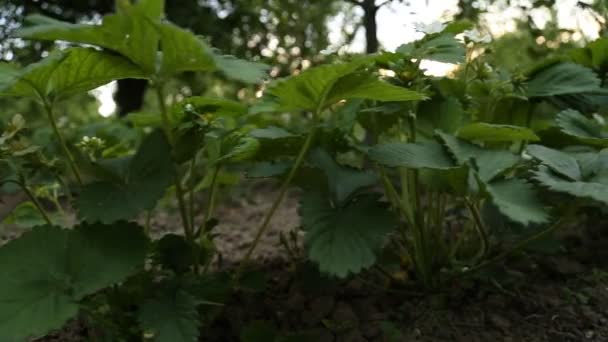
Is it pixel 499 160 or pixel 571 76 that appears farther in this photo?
pixel 571 76

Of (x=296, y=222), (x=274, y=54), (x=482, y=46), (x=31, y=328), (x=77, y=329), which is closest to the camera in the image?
(x=31, y=328)

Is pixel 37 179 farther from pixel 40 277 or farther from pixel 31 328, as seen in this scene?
pixel 31 328

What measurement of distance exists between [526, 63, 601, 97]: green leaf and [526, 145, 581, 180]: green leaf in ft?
0.72

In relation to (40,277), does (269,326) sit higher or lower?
lower

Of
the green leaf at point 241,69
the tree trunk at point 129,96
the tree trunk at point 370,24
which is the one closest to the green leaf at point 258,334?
the green leaf at point 241,69

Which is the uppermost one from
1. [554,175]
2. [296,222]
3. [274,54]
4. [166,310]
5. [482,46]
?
[482,46]

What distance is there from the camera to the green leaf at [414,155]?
108 centimetres

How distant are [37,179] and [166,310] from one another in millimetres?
770

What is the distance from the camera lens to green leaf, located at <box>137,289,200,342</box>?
0.97 meters

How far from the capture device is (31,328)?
86 cm

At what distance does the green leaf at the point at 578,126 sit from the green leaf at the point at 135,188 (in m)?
0.76

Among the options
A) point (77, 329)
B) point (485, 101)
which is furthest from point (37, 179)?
point (485, 101)

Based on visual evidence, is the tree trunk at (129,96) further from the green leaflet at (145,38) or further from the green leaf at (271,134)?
the green leaflet at (145,38)

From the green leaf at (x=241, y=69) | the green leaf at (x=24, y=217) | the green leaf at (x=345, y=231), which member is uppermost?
the green leaf at (x=241, y=69)
